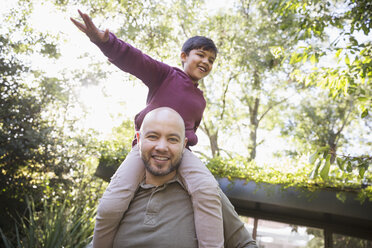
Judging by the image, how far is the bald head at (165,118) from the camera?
1576 mm

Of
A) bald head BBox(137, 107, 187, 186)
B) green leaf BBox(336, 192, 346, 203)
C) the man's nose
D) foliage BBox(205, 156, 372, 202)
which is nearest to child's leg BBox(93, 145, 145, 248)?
bald head BBox(137, 107, 187, 186)

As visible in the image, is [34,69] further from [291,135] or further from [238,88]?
[291,135]

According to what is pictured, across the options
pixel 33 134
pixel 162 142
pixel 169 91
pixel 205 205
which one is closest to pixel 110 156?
pixel 33 134

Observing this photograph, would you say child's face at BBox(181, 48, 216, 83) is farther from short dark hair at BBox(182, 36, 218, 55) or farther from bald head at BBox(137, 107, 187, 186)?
bald head at BBox(137, 107, 187, 186)

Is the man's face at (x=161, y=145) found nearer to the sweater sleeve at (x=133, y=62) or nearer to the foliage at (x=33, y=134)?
the sweater sleeve at (x=133, y=62)

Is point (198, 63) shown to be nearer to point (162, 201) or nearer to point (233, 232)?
point (162, 201)

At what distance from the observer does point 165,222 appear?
1.54 m

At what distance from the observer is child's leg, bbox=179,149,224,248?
1448 mm

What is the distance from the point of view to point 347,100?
1349cm

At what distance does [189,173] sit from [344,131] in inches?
652

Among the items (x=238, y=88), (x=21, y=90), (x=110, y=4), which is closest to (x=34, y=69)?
(x=21, y=90)

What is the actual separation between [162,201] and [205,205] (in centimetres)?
26

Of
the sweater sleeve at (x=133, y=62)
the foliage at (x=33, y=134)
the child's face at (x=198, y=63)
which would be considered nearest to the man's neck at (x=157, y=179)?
the sweater sleeve at (x=133, y=62)

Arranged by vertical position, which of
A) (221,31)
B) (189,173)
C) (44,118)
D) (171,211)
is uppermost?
A: (221,31)
